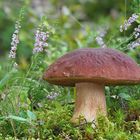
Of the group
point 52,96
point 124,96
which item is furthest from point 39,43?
point 124,96

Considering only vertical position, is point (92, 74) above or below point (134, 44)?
below

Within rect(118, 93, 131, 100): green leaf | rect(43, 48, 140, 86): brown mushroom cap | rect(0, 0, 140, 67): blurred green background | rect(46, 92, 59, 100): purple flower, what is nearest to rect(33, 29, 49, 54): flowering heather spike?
rect(43, 48, 140, 86): brown mushroom cap

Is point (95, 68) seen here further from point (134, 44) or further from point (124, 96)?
point (134, 44)

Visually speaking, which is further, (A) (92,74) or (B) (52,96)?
(B) (52,96)

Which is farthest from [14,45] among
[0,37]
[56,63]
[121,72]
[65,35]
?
[0,37]

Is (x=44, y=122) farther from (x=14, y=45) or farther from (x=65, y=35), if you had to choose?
(x=65, y=35)

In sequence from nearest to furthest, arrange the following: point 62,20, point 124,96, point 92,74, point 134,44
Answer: point 92,74
point 124,96
point 134,44
point 62,20

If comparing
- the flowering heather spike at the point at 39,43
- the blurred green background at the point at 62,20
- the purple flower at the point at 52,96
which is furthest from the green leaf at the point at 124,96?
the blurred green background at the point at 62,20
